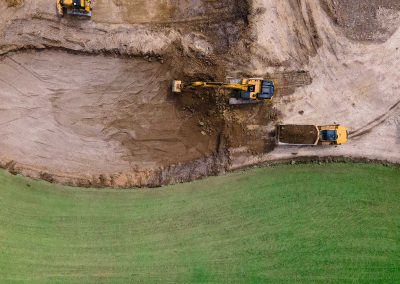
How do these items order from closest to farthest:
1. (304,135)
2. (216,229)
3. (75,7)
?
(75,7), (304,135), (216,229)

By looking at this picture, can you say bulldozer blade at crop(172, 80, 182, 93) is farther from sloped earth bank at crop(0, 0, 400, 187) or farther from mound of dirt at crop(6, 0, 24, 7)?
mound of dirt at crop(6, 0, 24, 7)

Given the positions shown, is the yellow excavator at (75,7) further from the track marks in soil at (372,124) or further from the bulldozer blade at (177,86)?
the track marks in soil at (372,124)

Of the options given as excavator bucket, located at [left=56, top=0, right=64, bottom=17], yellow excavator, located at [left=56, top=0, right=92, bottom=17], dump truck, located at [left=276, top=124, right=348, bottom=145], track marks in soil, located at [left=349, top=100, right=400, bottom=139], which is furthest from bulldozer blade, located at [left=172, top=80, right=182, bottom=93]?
track marks in soil, located at [left=349, top=100, right=400, bottom=139]

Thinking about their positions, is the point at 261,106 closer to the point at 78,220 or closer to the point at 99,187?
the point at 99,187

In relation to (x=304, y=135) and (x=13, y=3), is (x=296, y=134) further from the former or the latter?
(x=13, y=3)

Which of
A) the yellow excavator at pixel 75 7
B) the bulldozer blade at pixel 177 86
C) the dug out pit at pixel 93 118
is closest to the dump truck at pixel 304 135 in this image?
the dug out pit at pixel 93 118

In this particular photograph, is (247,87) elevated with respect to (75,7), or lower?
lower

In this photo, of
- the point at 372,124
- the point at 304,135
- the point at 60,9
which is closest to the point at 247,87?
the point at 304,135
